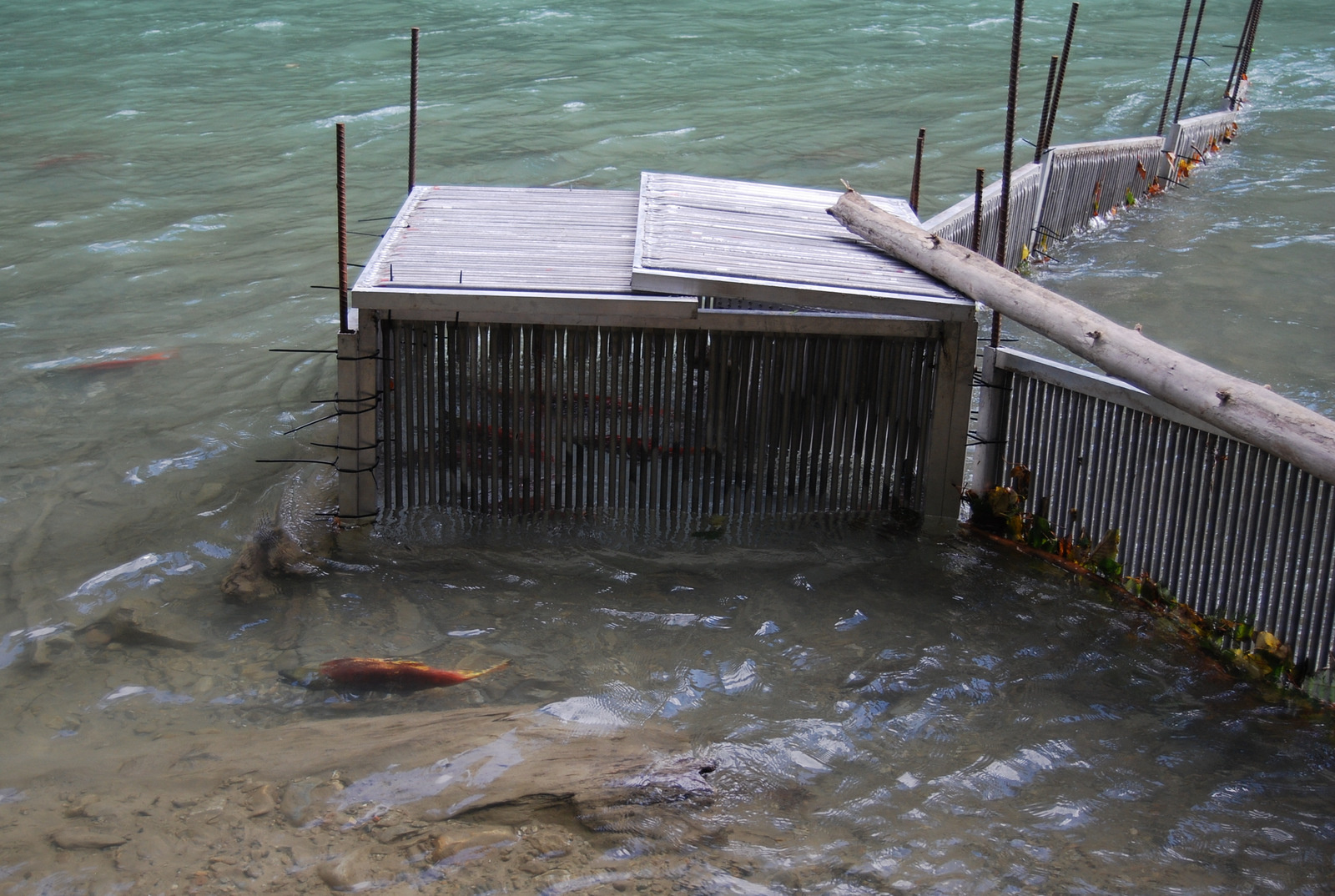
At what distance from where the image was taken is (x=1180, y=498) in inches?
215

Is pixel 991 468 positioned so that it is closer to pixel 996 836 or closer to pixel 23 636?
pixel 996 836

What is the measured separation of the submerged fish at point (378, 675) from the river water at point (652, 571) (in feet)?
0.38

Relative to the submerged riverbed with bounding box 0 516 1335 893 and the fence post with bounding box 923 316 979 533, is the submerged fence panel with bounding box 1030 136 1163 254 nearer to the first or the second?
the fence post with bounding box 923 316 979 533

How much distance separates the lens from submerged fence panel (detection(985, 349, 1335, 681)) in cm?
495

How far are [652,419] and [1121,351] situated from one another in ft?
8.27

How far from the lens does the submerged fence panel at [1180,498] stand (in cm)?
495

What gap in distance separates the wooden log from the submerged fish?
3.23m

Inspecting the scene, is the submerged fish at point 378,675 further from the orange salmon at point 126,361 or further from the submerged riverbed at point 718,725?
the orange salmon at point 126,361

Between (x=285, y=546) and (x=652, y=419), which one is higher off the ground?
(x=652, y=419)

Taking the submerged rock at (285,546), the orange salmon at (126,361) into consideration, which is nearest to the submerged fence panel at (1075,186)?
the submerged rock at (285,546)

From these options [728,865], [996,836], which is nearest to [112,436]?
[728,865]

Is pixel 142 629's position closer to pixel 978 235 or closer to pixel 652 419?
pixel 652 419

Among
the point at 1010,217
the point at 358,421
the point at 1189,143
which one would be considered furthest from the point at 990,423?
the point at 1189,143

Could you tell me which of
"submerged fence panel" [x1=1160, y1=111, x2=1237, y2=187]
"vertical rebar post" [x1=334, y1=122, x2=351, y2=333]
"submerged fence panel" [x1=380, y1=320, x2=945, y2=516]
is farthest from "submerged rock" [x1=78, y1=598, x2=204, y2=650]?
"submerged fence panel" [x1=1160, y1=111, x2=1237, y2=187]
